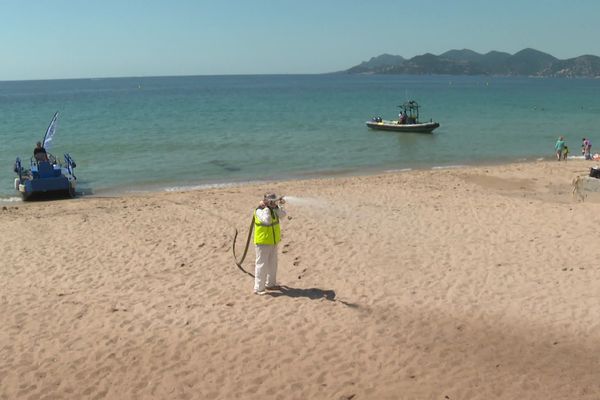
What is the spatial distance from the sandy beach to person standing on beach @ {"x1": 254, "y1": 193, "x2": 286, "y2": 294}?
29 cm

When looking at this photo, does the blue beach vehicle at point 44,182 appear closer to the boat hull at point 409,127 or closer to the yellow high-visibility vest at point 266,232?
the yellow high-visibility vest at point 266,232

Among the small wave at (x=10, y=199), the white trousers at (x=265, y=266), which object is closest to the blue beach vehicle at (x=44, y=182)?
the small wave at (x=10, y=199)

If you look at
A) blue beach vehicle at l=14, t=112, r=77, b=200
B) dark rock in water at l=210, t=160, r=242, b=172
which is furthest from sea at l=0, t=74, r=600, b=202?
blue beach vehicle at l=14, t=112, r=77, b=200

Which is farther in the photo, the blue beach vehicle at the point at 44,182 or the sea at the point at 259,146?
the sea at the point at 259,146

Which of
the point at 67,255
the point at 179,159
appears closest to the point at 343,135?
the point at 179,159

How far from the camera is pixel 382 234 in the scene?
1183 centimetres

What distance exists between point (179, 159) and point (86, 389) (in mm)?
22597

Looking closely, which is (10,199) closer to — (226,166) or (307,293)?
(226,166)

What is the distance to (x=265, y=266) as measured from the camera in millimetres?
8523

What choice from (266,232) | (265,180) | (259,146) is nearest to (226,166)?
(265,180)

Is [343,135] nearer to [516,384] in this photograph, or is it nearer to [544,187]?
[544,187]

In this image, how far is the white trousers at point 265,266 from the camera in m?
8.41

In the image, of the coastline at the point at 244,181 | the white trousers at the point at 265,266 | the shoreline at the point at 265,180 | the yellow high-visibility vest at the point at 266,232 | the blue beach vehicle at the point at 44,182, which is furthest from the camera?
the coastline at the point at 244,181

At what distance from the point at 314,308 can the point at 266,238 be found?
1239 millimetres
